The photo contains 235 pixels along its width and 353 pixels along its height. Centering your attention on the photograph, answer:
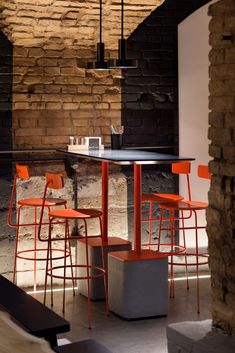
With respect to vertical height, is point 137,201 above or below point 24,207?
above

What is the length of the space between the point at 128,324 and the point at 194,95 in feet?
8.58

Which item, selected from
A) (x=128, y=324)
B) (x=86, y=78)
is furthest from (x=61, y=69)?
(x=128, y=324)

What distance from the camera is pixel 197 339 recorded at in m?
3.29

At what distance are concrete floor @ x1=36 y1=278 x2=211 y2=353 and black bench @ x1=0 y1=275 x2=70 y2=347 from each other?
1600 millimetres

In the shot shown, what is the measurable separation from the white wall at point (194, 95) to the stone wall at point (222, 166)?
315 centimetres

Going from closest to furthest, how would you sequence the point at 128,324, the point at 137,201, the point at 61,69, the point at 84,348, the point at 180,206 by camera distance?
the point at 84,348 < the point at 128,324 < the point at 137,201 < the point at 180,206 < the point at 61,69

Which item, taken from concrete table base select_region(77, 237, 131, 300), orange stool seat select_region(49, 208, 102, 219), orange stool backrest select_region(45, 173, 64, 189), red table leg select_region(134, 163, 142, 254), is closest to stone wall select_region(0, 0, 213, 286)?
concrete table base select_region(77, 237, 131, 300)

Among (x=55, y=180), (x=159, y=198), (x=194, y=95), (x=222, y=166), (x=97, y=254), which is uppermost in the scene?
(x=194, y=95)

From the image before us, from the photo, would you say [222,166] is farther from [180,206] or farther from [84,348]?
[180,206]

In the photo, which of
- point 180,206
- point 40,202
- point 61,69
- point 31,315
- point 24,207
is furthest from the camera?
point 61,69

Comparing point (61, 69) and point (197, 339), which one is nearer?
point (197, 339)

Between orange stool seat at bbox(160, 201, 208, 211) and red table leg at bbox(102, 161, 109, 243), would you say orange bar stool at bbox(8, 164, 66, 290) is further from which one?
orange stool seat at bbox(160, 201, 208, 211)

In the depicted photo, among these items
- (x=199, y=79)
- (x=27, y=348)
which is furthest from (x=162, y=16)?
(x=27, y=348)

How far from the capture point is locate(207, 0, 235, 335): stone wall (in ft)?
10.6
